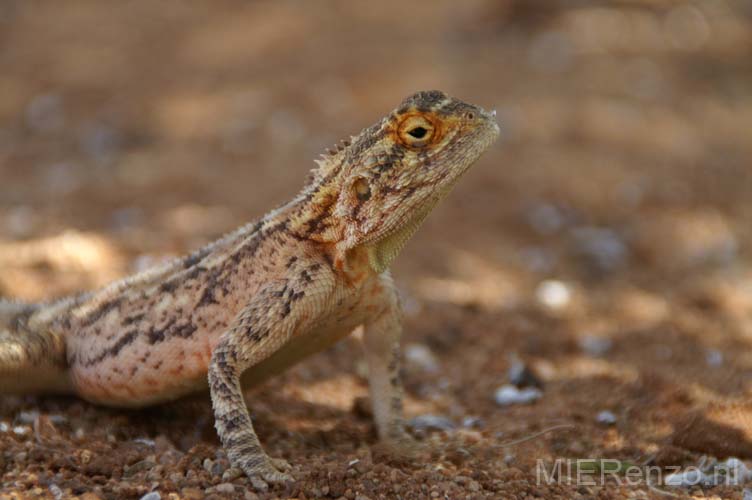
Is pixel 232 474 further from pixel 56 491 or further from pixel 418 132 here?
pixel 418 132

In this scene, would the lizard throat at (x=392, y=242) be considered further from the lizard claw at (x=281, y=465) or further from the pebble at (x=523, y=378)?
the pebble at (x=523, y=378)

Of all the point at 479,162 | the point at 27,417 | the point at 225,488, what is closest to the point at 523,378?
the point at 225,488

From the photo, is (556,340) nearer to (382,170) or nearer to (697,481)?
(697,481)

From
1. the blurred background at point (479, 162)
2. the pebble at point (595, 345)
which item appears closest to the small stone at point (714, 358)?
the blurred background at point (479, 162)

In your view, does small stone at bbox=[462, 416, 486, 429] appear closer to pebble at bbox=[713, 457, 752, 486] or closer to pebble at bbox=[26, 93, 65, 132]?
pebble at bbox=[713, 457, 752, 486]

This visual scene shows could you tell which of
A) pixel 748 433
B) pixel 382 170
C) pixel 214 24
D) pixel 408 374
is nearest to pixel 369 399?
pixel 408 374
